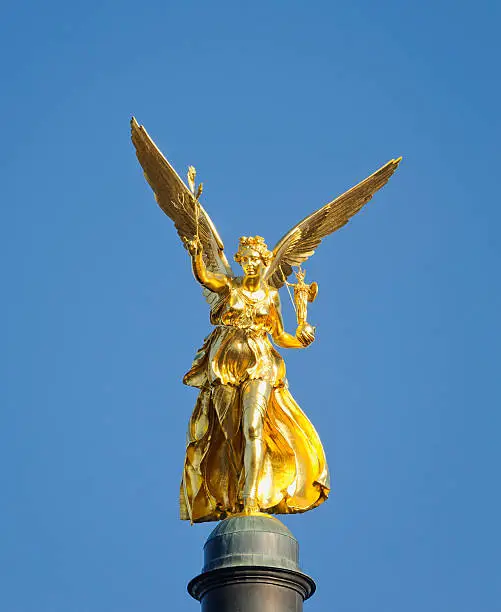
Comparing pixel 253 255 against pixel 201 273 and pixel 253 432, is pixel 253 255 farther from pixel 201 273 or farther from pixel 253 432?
pixel 253 432

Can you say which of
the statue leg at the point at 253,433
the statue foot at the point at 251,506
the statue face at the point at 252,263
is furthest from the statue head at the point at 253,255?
the statue foot at the point at 251,506

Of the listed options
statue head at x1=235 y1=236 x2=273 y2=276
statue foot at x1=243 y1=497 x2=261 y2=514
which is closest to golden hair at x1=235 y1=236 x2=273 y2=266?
statue head at x1=235 y1=236 x2=273 y2=276

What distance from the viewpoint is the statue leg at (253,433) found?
2162cm

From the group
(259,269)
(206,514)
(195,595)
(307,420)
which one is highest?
(259,269)

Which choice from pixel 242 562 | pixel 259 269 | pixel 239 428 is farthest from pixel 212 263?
pixel 242 562

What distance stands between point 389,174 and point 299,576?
7.89 meters

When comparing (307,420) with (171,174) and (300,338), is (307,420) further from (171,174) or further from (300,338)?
(171,174)

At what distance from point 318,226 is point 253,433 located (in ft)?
13.8

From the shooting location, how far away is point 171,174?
24.2 m

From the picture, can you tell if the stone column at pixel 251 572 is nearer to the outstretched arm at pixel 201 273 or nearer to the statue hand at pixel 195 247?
the outstretched arm at pixel 201 273

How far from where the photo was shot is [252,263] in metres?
23.1

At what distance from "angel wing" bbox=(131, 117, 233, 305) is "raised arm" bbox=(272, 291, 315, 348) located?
1.06 m

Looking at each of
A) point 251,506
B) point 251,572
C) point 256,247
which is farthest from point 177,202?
point 251,572

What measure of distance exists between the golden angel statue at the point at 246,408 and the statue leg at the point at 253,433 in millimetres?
15
